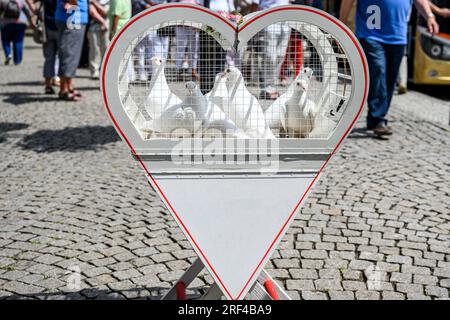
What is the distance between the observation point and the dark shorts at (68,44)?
8.52m

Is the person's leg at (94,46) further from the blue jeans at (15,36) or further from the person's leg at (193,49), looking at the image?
the person's leg at (193,49)

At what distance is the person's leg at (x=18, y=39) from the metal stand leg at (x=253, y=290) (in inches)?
520

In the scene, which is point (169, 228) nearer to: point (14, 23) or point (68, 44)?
point (68, 44)

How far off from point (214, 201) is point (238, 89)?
1.66 feet

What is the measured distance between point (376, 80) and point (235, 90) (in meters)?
4.51

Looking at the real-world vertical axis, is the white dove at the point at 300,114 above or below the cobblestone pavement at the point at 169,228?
above

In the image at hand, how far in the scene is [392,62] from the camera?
6836mm

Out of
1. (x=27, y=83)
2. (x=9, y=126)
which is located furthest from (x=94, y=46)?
(x=9, y=126)

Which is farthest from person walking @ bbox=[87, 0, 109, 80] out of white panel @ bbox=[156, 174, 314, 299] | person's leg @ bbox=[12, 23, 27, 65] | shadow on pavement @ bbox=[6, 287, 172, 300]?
white panel @ bbox=[156, 174, 314, 299]

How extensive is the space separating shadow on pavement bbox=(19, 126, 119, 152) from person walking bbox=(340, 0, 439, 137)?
2992 mm

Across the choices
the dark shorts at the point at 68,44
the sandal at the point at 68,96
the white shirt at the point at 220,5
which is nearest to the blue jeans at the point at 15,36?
the sandal at the point at 68,96
